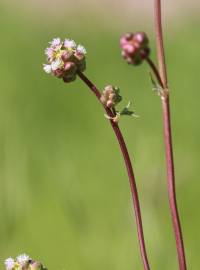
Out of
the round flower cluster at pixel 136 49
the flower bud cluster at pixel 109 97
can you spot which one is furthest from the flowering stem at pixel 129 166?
the round flower cluster at pixel 136 49

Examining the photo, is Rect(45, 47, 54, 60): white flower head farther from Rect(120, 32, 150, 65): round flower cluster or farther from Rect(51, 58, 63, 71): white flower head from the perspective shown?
Rect(120, 32, 150, 65): round flower cluster

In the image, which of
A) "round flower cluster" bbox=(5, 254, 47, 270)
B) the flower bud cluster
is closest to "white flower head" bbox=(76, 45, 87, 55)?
the flower bud cluster

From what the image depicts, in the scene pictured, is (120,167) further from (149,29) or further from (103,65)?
(149,29)

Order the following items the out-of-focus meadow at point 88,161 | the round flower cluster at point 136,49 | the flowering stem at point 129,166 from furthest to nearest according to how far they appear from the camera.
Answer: the out-of-focus meadow at point 88,161, the flowering stem at point 129,166, the round flower cluster at point 136,49

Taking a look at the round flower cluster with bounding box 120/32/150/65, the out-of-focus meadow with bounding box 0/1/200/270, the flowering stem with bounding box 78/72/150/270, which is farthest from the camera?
the out-of-focus meadow with bounding box 0/1/200/270

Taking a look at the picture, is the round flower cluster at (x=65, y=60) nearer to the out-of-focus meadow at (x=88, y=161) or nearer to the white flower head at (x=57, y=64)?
the white flower head at (x=57, y=64)
